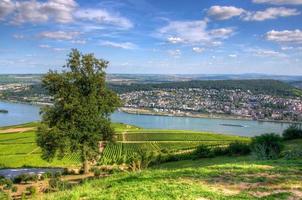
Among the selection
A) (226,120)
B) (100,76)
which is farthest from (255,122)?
(100,76)

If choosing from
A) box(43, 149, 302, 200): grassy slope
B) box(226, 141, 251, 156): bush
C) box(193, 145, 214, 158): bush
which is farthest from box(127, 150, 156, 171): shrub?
box(226, 141, 251, 156): bush

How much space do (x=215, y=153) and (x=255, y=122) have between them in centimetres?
12160

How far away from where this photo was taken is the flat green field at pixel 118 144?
58969 mm

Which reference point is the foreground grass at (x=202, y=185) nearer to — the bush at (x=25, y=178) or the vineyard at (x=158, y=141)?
the bush at (x=25, y=178)

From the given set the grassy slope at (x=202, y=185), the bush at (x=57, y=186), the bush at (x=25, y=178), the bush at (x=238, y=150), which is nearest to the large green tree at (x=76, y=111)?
the bush at (x=25, y=178)

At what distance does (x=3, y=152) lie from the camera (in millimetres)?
68625

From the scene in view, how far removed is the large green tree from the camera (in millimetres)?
34150

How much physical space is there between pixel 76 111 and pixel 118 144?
42.6m

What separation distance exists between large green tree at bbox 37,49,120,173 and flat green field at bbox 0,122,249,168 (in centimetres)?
1901

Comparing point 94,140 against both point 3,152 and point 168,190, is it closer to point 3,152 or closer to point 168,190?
point 168,190

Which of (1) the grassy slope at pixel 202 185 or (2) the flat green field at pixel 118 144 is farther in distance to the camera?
(2) the flat green field at pixel 118 144

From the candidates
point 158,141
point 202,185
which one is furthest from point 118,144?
point 202,185

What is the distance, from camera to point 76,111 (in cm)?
3462

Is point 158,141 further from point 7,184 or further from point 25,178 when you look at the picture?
point 7,184
